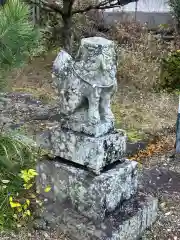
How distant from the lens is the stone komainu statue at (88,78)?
7.56ft

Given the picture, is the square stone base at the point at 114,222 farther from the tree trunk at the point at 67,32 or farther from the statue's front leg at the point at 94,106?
the tree trunk at the point at 67,32

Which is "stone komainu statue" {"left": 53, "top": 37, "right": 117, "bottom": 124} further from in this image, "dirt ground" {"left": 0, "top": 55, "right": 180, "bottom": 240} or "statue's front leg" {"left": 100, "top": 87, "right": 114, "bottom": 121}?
"dirt ground" {"left": 0, "top": 55, "right": 180, "bottom": 240}

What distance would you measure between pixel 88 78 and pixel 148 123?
2.85m

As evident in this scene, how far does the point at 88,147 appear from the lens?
7.84 ft

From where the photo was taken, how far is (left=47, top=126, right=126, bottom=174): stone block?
93.8 inches

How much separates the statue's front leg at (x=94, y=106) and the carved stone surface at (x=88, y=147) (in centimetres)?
11

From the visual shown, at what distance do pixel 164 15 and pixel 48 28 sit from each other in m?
5.35

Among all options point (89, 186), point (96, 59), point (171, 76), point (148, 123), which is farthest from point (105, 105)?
point (171, 76)

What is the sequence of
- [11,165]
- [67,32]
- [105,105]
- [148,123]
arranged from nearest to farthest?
[105,105] < [11,165] < [148,123] < [67,32]

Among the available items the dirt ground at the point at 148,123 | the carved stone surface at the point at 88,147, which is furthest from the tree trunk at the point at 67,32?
the carved stone surface at the point at 88,147

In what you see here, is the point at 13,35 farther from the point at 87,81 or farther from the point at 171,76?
the point at 171,76

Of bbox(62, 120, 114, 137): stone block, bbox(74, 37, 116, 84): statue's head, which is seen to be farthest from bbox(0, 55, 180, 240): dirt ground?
bbox(74, 37, 116, 84): statue's head

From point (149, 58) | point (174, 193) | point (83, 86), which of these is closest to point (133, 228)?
point (174, 193)

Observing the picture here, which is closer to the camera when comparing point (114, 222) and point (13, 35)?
point (114, 222)
